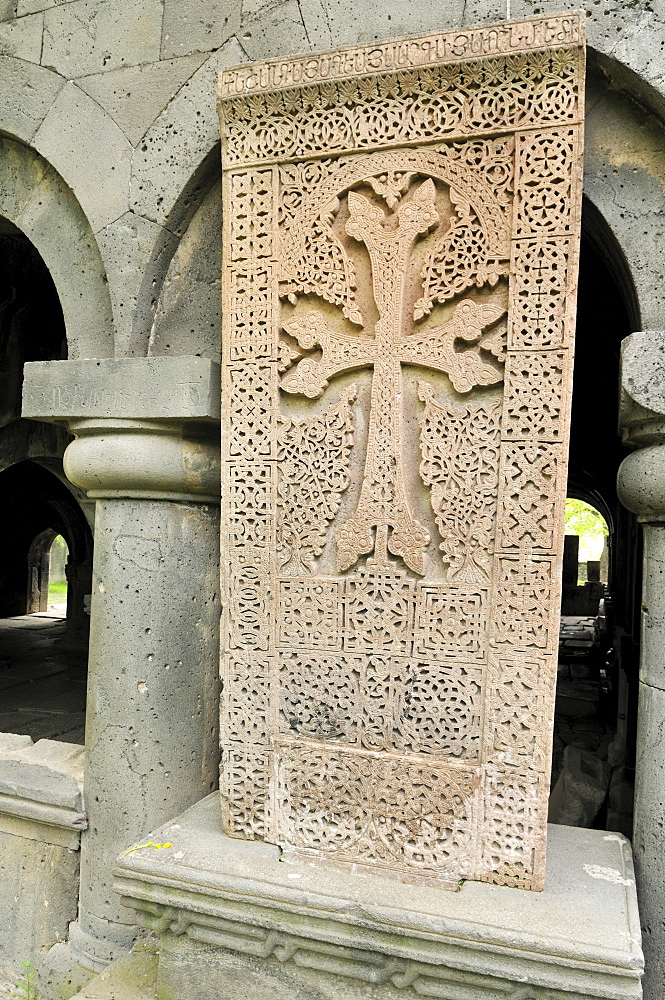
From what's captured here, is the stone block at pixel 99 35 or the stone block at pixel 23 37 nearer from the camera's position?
A: the stone block at pixel 99 35

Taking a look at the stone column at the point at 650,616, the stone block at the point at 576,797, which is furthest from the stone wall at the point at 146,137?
the stone block at the point at 576,797

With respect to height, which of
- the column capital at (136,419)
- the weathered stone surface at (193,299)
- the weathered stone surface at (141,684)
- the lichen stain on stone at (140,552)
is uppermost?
the weathered stone surface at (193,299)

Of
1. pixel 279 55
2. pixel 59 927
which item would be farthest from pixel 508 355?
pixel 59 927

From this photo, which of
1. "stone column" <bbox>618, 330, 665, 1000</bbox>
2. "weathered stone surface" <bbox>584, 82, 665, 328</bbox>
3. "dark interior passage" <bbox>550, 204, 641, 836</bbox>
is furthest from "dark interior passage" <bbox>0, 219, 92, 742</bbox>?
"stone column" <bbox>618, 330, 665, 1000</bbox>

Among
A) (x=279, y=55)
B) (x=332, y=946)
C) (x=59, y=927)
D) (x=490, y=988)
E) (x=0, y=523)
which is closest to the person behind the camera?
(x=490, y=988)

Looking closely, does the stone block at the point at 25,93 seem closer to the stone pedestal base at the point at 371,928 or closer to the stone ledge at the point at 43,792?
the stone ledge at the point at 43,792

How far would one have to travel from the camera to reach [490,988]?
1.66m

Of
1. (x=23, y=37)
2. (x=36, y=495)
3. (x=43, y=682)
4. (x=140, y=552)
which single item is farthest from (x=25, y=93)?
(x=36, y=495)

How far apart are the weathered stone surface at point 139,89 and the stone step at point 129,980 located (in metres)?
2.60

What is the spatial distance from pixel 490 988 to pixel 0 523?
8204 millimetres

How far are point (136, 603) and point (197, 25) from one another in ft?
6.19

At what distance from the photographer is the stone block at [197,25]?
2260 mm

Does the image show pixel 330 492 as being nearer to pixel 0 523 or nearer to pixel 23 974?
pixel 23 974

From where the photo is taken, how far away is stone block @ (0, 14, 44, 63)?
252 cm
